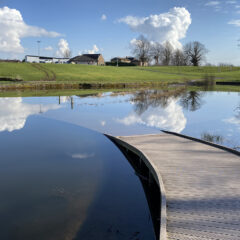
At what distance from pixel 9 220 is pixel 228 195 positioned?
624cm

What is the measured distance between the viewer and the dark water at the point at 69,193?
294 inches

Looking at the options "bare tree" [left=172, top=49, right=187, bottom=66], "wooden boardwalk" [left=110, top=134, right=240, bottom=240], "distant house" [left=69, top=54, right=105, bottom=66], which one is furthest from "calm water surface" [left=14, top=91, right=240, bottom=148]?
"bare tree" [left=172, top=49, right=187, bottom=66]

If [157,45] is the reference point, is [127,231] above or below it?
below

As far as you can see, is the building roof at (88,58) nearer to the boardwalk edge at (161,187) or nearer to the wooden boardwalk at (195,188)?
the boardwalk edge at (161,187)

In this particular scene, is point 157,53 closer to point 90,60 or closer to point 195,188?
point 90,60

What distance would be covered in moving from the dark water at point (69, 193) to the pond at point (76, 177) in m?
0.03

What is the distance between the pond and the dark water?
3 centimetres

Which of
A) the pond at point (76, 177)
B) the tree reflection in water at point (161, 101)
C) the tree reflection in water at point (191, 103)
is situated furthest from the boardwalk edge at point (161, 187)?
the tree reflection in water at point (191, 103)

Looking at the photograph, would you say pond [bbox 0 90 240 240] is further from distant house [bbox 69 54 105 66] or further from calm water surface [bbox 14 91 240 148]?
distant house [bbox 69 54 105 66]

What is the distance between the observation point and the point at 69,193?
31.4 feet

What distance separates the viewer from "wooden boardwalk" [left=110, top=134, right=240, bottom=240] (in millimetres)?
6293

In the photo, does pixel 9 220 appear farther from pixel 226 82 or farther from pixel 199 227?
pixel 226 82

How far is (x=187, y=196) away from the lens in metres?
7.96

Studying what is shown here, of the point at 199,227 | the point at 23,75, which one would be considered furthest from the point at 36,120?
the point at 23,75
